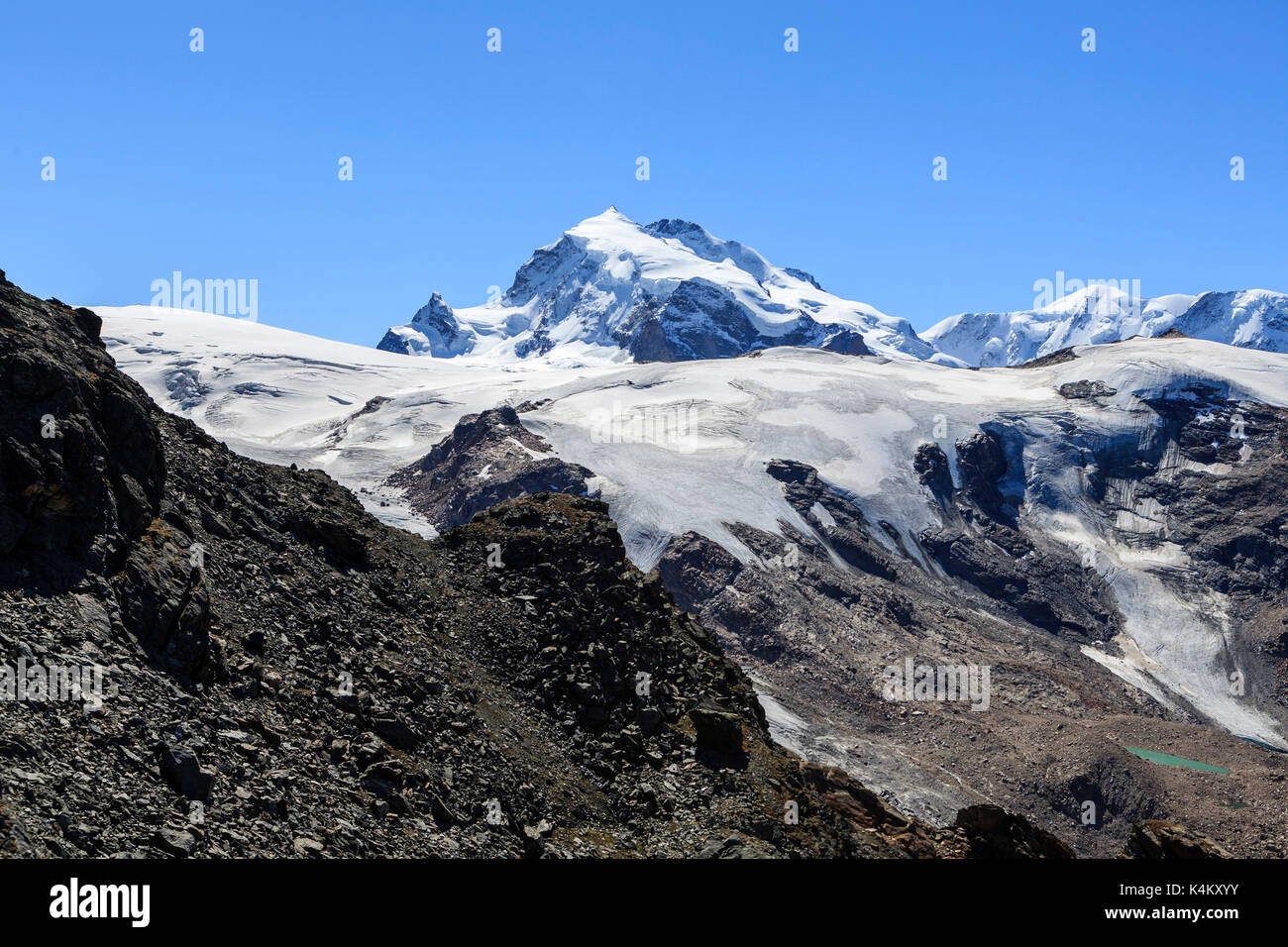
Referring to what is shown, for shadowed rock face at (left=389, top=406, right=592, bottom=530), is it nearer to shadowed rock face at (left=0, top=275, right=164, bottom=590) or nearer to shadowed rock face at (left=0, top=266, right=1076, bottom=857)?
shadowed rock face at (left=0, top=266, right=1076, bottom=857)

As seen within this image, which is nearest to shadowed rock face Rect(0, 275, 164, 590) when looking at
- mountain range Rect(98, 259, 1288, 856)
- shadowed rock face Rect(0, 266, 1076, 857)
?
shadowed rock face Rect(0, 266, 1076, 857)

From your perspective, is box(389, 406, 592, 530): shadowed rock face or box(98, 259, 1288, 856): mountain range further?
box(389, 406, 592, 530): shadowed rock face

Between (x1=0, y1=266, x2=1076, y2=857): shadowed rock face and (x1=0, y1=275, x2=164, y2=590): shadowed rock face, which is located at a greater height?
(x1=0, y1=275, x2=164, y2=590): shadowed rock face

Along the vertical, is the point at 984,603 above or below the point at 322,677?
below

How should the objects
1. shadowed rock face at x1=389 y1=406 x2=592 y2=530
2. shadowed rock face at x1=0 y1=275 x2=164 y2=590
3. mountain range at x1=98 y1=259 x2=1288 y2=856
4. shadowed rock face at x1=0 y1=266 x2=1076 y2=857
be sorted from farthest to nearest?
shadowed rock face at x1=389 y1=406 x2=592 y2=530 < mountain range at x1=98 y1=259 x2=1288 y2=856 < shadowed rock face at x1=0 y1=275 x2=164 y2=590 < shadowed rock face at x1=0 y1=266 x2=1076 y2=857

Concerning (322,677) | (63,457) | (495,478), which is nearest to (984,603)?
(495,478)

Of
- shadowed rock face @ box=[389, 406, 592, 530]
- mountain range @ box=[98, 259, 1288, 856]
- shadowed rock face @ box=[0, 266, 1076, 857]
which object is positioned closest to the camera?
shadowed rock face @ box=[0, 266, 1076, 857]

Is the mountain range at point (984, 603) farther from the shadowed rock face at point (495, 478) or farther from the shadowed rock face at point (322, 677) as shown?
the shadowed rock face at point (322, 677)

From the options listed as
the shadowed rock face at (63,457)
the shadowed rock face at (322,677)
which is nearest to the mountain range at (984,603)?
the shadowed rock face at (322,677)

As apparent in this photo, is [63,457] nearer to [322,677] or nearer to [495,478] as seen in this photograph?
[322,677]
